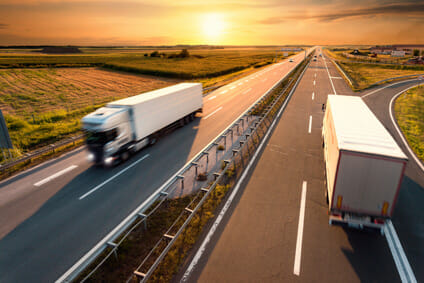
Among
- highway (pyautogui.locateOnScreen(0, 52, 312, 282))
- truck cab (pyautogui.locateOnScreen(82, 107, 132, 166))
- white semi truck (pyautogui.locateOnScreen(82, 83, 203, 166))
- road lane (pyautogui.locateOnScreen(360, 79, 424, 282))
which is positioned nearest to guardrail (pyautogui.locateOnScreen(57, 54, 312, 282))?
highway (pyautogui.locateOnScreen(0, 52, 312, 282))

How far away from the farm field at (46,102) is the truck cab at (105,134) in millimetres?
6114

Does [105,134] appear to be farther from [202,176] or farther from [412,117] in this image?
[412,117]

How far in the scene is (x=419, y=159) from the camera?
42.5 ft

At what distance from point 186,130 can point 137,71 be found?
152ft

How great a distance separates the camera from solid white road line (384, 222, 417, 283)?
6.31 m

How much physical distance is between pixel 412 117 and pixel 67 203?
2718 cm

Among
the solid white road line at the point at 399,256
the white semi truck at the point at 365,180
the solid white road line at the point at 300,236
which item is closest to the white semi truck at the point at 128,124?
the solid white road line at the point at 300,236

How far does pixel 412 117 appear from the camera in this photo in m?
20.5

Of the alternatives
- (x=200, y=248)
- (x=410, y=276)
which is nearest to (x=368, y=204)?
(x=410, y=276)

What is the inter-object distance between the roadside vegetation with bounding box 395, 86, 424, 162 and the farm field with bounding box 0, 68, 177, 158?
24.6 meters

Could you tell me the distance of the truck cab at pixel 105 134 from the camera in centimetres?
1167

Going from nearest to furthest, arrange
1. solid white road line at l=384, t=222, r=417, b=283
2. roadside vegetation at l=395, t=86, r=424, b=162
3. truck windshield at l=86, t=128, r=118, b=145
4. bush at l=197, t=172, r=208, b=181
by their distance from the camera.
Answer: solid white road line at l=384, t=222, r=417, b=283 → bush at l=197, t=172, r=208, b=181 → truck windshield at l=86, t=128, r=118, b=145 → roadside vegetation at l=395, t=86, r=424, b=162

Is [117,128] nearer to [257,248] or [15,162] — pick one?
[15,162]

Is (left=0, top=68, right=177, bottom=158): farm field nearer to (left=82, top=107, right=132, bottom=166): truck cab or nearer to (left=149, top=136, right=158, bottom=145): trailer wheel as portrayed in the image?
(left=82, top=107, right=132, bottom=166): truck cab
